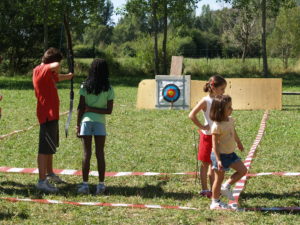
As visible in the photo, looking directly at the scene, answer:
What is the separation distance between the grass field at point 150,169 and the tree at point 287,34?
2478cm

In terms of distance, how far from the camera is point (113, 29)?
103 meters

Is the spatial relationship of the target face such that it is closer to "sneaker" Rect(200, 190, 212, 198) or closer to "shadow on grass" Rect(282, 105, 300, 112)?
"shadow on grass" Rect(282, 105, 300, 112)

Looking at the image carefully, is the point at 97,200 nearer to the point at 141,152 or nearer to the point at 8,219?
the point at 8,219

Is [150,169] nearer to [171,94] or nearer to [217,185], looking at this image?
[217,185]

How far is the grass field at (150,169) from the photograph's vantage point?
188 inches

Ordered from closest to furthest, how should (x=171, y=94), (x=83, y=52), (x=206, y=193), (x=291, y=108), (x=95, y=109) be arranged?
(x=206, y=193) → (x=95, y=109) → (x=171, y=94) → (x=291, y=108) → (x=83, y=52)

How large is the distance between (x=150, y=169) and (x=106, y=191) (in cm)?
124

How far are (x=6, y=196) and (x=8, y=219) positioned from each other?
32.5 inches

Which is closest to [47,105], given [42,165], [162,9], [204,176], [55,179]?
[42,165]

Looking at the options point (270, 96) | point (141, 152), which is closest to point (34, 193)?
point (141, 152)

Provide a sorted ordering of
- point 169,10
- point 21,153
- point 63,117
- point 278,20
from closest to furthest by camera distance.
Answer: point 21,153
point 63,117
point 169,10
point 278,20

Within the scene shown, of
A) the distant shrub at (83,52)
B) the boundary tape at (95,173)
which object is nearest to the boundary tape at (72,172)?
the boundary tape at (95,173)

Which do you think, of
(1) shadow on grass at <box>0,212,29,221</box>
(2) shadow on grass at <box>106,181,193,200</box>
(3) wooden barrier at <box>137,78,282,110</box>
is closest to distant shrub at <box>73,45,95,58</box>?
(3) wooden barrier at <box>137,78,282,110</box>

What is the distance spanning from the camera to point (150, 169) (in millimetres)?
6844
